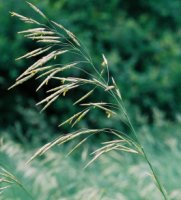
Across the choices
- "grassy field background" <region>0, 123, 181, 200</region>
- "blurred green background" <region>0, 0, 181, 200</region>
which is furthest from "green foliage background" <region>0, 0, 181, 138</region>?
"grassy field background" <region>0, 123, 181, 200</region>

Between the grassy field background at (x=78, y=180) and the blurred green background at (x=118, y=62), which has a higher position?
the grassy field background at (x=78, y=180)

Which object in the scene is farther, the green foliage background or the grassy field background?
the green foliage background

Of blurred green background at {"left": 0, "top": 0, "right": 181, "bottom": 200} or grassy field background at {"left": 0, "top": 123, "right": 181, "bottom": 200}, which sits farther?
blurred green background at {"left": 0, "top": 0, "right": 181, "bottom": 200}

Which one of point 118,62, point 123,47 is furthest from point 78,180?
point 123,47

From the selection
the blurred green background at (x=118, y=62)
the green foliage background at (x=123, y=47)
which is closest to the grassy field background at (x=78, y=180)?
the blurred green background at (x=118, y=62)

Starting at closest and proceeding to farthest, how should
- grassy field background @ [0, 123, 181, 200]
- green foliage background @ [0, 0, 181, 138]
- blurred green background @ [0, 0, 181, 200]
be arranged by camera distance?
grassy field background @ [0, 123, 181, 200]
blurred green background @ [0, 0, 181, 200]
green foliage background @ [0, 0, 181, 138]

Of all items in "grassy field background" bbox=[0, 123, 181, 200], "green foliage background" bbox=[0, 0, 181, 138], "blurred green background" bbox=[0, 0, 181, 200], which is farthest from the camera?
"green foliage background" bbox=[0, 0, 181, 138]

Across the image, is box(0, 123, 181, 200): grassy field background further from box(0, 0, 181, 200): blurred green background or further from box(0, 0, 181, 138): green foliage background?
box(0, 0, 181, 138): green foliage background

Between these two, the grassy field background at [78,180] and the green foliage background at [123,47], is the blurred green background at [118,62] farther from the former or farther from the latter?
the grassy field background at [78,180]

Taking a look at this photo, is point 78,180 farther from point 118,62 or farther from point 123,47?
point 123,47

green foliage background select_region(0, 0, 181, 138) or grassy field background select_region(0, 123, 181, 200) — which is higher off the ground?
grassy field background select_region(0, 123, 181, 200)

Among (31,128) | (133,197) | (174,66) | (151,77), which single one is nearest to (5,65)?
A: (31,128)
